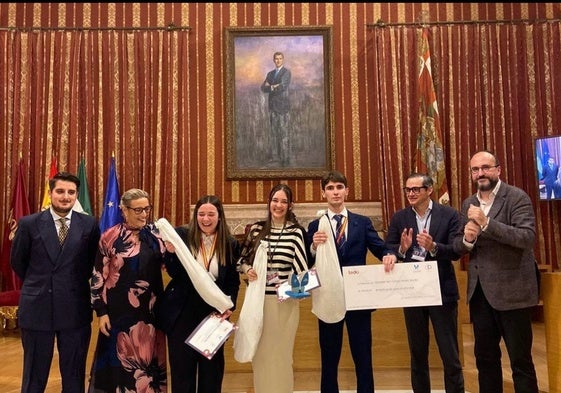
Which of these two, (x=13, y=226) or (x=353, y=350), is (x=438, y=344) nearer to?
(x=353, y=350)

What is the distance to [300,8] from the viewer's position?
7.39m

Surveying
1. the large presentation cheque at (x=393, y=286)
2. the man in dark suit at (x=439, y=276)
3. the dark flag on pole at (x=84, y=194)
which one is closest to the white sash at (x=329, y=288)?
the large presentation cheque at (x=393, y=286)

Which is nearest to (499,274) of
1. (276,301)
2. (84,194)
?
(276,301)

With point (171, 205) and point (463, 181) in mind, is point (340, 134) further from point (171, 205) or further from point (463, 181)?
point (171, 205)

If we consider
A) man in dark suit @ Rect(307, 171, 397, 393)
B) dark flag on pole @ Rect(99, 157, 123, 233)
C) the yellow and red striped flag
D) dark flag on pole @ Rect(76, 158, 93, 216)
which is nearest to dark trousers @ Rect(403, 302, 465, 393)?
man in dark suit @ Rect(307, 171, 397, 393)

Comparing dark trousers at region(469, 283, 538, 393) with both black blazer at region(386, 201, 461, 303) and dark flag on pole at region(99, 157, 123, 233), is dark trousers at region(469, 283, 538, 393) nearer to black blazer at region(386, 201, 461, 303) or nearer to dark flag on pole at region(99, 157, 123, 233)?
black blazer at region(386, 201, 461, 303)

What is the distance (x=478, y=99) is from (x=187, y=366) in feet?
18.7

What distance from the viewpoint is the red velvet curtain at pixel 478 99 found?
22.9ft

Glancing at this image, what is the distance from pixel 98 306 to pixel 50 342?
348 millimetres

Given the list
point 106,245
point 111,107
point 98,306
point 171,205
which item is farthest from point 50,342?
point 111,107

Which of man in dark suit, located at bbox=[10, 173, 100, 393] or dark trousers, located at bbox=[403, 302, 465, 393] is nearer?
man in dark suit, located at bbox=[10, 173, 100, 393]

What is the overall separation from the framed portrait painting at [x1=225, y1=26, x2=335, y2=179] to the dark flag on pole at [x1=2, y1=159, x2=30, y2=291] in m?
2.63

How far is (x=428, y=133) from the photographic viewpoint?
6867 millimetres

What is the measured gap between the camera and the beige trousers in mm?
2988
